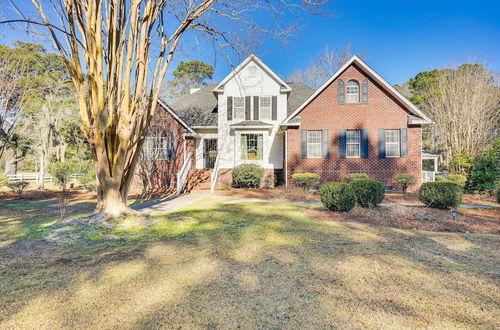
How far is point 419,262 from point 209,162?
1418 cm

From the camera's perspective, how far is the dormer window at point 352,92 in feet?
47.6

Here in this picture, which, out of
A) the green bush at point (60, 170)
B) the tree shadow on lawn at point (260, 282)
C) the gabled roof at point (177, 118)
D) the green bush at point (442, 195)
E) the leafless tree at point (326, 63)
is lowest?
the tree shadow on lawn at point (260, 282)

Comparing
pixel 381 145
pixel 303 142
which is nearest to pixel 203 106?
pixel 303 142

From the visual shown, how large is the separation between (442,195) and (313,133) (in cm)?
770

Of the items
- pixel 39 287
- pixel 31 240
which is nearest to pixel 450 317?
pixel 39 287

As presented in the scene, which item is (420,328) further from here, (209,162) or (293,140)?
(209,162)

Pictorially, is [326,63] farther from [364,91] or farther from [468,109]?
[364,91]

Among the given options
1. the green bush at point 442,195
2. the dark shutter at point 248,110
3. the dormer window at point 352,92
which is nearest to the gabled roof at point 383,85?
the dormer window at point 352,92

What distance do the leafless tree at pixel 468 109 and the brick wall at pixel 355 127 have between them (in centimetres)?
568

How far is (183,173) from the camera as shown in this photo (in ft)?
46.3

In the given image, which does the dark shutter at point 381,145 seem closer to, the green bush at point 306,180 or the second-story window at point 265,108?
the green bush at point 306,180

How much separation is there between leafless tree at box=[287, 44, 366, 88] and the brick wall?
640 inches

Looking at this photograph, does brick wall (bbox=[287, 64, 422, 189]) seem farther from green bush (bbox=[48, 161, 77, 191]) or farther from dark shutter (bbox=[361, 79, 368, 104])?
green bush (bbox=[48, 161, 77, 191])

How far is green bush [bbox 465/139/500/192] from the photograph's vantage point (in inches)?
451
